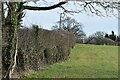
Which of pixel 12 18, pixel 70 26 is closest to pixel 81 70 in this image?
pixel 12 18

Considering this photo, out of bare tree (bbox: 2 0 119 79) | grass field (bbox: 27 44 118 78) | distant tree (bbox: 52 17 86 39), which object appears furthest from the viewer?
distant tree (bbox: 52 17 86 39)

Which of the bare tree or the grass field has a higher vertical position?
the bare tree

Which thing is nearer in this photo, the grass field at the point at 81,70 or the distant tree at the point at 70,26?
the grass field at the point at 81,70

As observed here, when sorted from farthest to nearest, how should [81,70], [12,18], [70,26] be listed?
[70,26] → [81,70] → [12,18]

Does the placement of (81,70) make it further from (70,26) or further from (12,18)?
(70,26)

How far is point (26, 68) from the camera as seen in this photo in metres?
14.0

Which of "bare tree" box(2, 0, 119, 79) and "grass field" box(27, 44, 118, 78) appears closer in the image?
"bare tree" box(2, 0, 119, 79)

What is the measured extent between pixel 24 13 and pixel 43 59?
7.15 meters

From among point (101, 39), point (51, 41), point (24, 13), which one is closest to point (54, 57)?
point (51, 41)

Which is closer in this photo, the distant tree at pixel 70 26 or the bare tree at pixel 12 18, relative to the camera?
the bare tree at pixel 12 18

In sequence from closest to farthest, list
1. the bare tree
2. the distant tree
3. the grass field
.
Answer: the bare tree
the grass field
the distant tree

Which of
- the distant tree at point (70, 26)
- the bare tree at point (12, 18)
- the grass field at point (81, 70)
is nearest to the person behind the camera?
the bare tree at point (12, 18)

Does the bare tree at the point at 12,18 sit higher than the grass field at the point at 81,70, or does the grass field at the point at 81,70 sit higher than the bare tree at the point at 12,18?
the bare tree at the point at 12,18

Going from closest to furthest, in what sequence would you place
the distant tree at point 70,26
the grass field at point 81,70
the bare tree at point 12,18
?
1. the bare tree at point 12,18
2. the grass field at point 81,70
3. the distant tree at point 70,26
